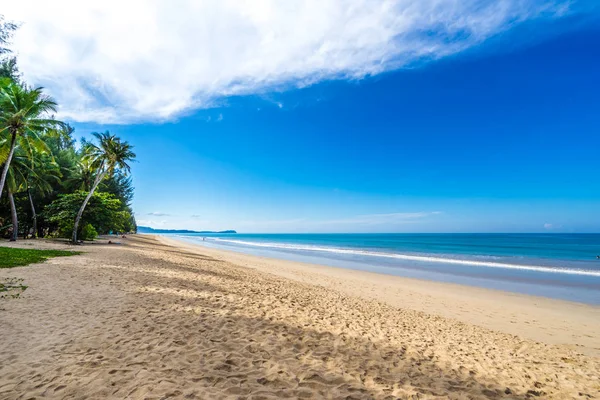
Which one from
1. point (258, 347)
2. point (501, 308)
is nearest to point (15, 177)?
point (258, 347)

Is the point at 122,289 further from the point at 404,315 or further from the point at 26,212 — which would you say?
the point at 26,212

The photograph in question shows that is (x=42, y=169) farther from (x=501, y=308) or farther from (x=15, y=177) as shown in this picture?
(x=501, y=308)

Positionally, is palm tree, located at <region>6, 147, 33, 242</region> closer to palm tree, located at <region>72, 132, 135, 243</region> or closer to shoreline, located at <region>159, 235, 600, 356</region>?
palm tree, located at <region>72, 132, 135, 243</region>

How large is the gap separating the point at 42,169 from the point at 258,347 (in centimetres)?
3280

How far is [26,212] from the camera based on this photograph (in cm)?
3077

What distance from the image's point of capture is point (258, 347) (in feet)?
17.8

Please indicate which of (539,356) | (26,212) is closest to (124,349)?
(539,356)

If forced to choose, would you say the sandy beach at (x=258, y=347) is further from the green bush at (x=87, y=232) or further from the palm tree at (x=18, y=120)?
the green bush at (x=87, y=232)

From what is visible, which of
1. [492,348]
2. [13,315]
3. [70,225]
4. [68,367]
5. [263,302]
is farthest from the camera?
[70,225]

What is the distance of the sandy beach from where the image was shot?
4148mm

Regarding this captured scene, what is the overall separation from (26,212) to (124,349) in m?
37.2

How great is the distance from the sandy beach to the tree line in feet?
45.5

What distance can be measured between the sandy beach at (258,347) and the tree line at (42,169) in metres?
13.9

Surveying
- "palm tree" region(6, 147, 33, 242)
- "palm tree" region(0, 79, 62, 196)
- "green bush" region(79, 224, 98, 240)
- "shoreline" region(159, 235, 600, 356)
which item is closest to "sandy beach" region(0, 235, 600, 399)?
"shoreline" region(159, 235, 600, 356)
